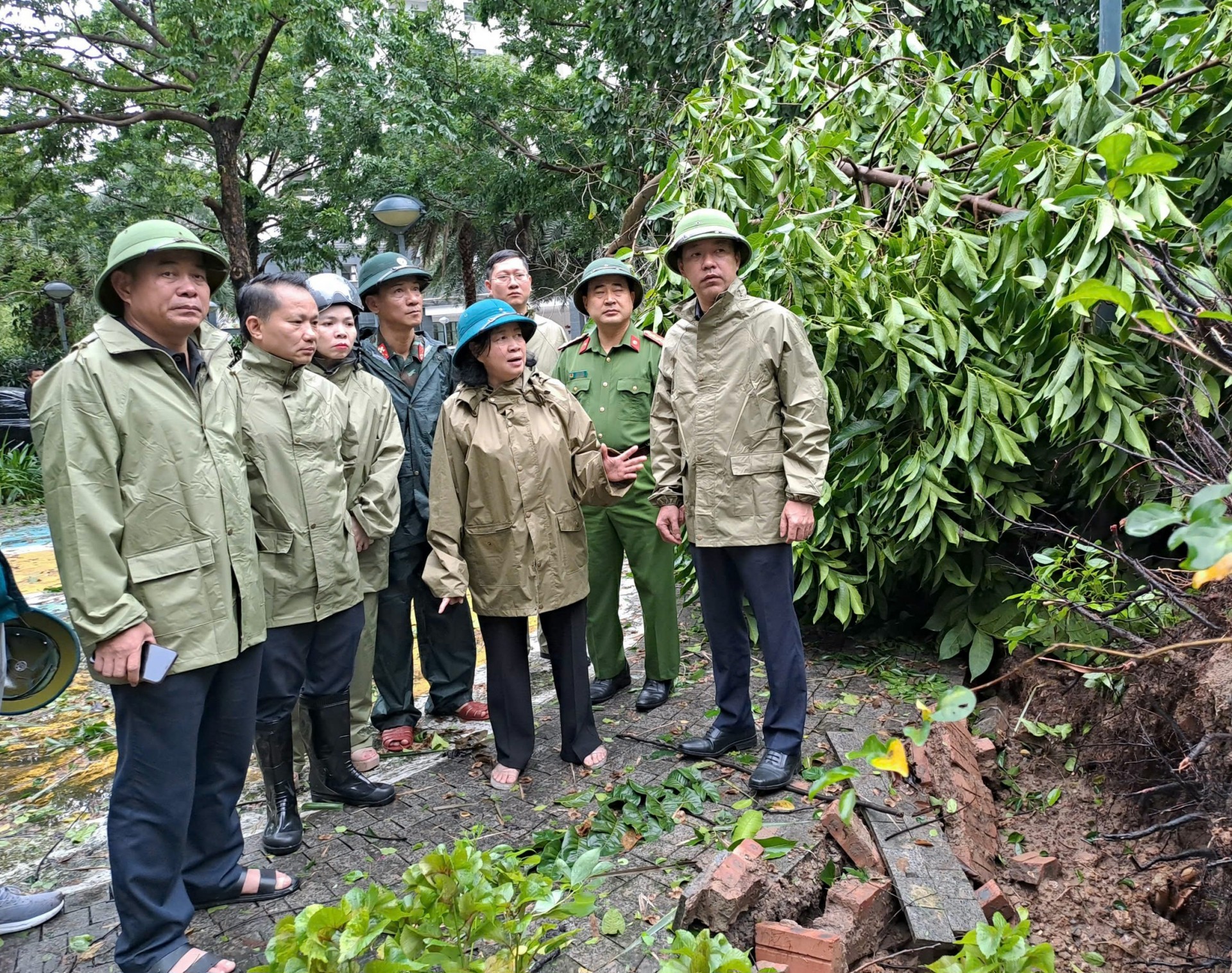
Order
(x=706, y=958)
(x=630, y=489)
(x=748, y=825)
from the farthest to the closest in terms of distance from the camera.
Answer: (x=630, y=489) → (x=748, y=825) → (x=706, y=958)

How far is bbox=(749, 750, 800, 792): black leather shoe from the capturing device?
11.6ft

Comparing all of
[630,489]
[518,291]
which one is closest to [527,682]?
[630,489]

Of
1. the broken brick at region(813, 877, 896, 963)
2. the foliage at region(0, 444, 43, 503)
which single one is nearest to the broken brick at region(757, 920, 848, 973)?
the broken brick at region(813, 877, 896, 963)

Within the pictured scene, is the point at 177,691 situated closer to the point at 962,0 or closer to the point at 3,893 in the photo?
the point at 3,893

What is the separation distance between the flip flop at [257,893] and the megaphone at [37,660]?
101 centimetres

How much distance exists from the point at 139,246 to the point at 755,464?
218 centimetres

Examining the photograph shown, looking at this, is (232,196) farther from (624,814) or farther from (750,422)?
(624,814)

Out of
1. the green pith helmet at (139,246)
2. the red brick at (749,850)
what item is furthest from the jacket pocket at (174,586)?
the red brick at (749,850)

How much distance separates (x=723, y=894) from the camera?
2688 mm

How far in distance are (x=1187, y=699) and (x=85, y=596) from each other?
11.1 ft

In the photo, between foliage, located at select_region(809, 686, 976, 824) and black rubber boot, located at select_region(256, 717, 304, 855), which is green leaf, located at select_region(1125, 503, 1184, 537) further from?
black rubber boot, located at select_region(256, 717, 304, 855)

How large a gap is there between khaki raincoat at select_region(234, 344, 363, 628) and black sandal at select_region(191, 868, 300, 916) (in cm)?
83

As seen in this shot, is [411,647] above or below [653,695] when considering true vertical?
above

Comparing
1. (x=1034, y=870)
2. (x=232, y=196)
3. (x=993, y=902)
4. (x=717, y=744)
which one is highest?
(x=232, y=196)
